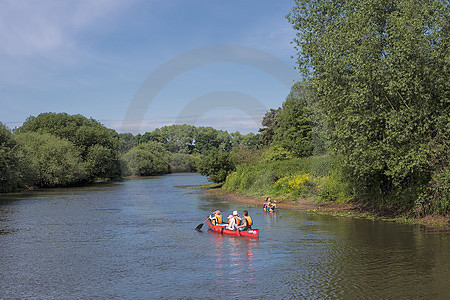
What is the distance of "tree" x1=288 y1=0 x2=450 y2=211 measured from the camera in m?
22.0

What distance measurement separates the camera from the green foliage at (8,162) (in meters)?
54.8

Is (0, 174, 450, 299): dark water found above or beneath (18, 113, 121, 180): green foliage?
beneath

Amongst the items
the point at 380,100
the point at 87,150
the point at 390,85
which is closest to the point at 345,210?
the point at 380,100

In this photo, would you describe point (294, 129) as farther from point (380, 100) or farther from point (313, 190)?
point (380, 100)

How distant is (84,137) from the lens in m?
95.4

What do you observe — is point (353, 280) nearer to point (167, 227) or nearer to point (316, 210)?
point (167, 227)

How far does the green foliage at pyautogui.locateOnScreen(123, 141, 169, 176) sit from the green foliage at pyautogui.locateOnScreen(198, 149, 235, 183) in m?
53.1

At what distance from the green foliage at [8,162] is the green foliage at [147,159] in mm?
55068

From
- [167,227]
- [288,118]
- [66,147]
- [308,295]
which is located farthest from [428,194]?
[66,147]

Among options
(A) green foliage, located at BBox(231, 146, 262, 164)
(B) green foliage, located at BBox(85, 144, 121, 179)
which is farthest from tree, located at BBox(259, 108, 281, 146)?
(B) green foliage, located at BBox(85, 144, 121, 179)

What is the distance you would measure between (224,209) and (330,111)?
15.2 meters

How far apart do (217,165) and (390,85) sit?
45.7 m

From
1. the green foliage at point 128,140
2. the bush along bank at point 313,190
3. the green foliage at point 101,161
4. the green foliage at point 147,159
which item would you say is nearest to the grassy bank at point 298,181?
the bush along bank at point 313,190

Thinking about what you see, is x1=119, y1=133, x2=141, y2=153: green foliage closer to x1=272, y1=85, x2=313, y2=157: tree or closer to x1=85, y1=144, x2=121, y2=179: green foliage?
x1=85, y1=144, x2=121, y2=179: green foliage
